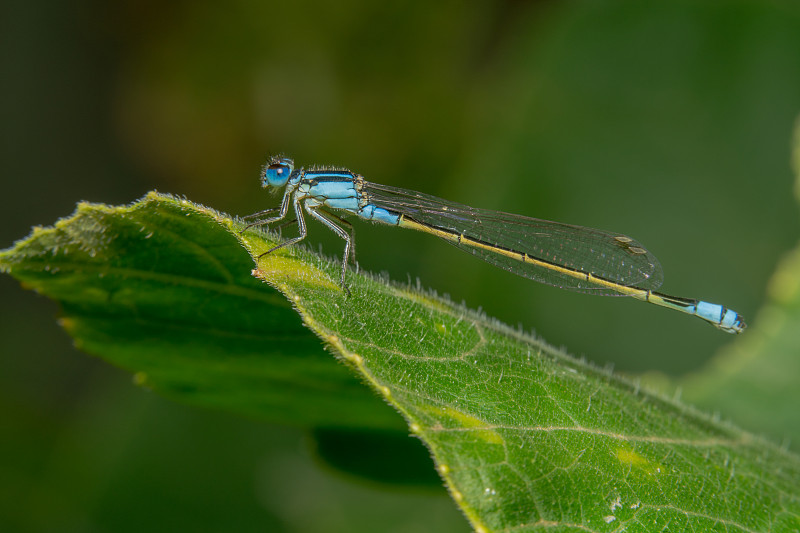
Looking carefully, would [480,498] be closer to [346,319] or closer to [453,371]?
[453,371]

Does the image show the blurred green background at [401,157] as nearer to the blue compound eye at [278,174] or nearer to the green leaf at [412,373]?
the green leaf at [412,373]

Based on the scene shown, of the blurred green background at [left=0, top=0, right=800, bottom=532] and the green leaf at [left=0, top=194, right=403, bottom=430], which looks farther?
the blurred green background at [left=0, top=0, right=800, bottom=532]

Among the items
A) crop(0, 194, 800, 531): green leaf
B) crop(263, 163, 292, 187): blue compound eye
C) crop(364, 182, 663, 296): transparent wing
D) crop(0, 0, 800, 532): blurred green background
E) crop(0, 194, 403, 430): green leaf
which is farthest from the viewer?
crop(0, 0, 800, 532): blurred green background

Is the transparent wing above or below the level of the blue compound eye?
above

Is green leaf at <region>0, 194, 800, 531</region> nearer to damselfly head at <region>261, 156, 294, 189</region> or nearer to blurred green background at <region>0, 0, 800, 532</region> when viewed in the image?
blurred green background at <region>0, 0, 800, 532</region>

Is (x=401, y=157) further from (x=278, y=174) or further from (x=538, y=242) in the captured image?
(x=278, y=174)

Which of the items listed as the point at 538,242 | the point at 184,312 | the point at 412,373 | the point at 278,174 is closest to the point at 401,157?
the point at 538,242

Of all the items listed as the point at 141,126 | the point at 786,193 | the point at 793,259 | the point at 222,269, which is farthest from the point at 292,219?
the point at 141,126

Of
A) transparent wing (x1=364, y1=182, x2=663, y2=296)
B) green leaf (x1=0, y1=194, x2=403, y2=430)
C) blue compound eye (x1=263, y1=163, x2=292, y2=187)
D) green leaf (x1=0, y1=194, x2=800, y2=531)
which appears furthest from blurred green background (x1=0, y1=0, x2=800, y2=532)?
blue compound eye (x1=263, y1=163, x2=292, y2=187)
